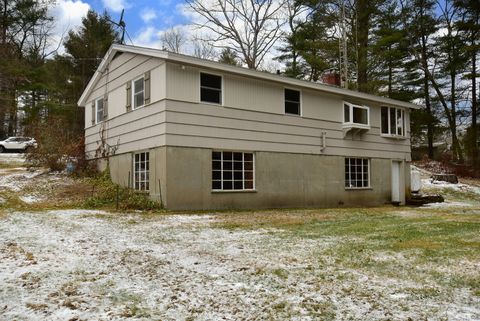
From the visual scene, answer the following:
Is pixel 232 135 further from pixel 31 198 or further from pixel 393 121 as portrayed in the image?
pixel 393 121

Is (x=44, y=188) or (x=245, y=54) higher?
(x=245, y=54)

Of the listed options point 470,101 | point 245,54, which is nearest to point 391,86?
point 470,101

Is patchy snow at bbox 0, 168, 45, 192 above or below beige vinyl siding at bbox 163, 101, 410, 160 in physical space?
below

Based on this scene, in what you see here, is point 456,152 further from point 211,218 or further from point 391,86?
point 211,218

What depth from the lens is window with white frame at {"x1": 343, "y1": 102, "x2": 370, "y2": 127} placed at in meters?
17.2

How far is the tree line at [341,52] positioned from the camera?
2956 centimetres

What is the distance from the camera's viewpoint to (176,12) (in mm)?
30125

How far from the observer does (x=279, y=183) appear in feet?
49.1

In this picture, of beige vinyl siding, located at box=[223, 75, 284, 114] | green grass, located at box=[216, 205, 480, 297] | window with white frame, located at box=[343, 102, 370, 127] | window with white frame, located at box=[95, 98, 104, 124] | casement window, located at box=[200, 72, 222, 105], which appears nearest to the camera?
green grass, located at box=[216, 205, 480, 297]

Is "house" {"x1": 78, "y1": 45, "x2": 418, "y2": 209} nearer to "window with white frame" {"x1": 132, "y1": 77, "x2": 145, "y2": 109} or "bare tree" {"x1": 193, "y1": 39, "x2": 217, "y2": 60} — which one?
"window with white frame" {"x1": 132, "y1": 77, "x2": 145, "y2": 109}

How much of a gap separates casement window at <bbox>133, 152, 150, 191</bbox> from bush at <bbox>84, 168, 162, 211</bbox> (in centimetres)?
42

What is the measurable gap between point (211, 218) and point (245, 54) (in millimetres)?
21144

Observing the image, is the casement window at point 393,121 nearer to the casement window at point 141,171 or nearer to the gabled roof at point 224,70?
the gabled roof at point 224,70

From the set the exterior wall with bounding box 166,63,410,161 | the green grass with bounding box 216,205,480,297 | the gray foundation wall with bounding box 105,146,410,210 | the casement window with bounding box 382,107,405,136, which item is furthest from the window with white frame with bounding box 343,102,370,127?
the green grass with bounding box 216,205,480,297
